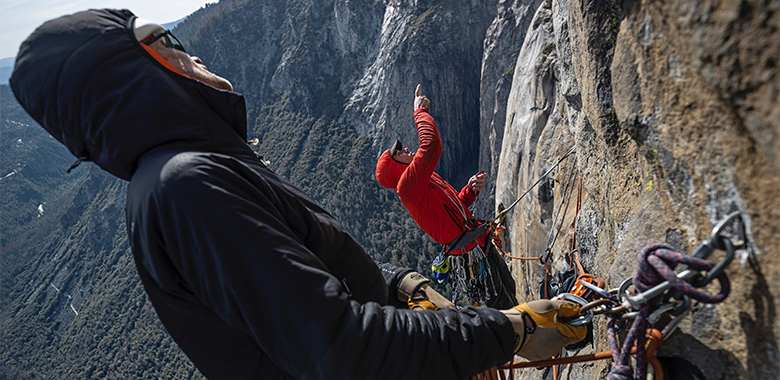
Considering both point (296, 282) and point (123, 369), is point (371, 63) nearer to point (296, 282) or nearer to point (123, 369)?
point (123, 369)

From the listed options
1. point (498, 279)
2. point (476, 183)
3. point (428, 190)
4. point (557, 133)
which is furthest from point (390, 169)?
point (557, 133)

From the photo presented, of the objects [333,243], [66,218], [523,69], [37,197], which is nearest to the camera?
[333,243]

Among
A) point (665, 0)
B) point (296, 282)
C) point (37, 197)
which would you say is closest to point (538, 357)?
point (296, 282)

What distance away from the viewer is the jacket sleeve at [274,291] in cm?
120

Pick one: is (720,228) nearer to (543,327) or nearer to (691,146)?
(691,146)

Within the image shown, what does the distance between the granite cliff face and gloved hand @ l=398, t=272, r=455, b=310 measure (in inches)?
33.9

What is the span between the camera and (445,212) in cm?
520

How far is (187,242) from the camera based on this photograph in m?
1.22

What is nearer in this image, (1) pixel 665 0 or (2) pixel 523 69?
(1) pixel 665 0

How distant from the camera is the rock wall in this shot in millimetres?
1035

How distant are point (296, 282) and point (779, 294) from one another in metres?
1.26

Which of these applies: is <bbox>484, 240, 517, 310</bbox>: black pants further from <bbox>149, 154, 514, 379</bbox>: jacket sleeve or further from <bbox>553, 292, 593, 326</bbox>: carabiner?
<bbox>149, 154, 514, 379</bbox>: jacket sleeve

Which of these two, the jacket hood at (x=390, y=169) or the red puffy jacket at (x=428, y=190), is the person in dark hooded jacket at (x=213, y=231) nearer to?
the red puffy jacket at (x=428, y=190)

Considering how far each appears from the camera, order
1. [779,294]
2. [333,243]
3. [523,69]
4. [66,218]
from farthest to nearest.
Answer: [66,218] < [523,69] < [333,243] < [779,294]
